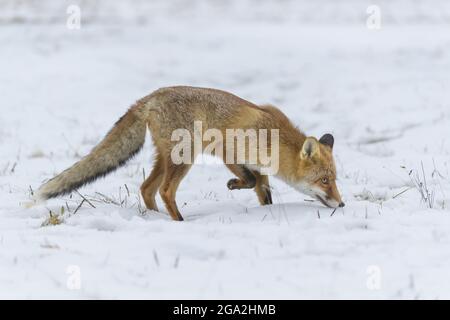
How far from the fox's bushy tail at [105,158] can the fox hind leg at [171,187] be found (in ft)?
1.46

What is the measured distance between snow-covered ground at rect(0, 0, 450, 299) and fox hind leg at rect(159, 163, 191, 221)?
0.57 ft

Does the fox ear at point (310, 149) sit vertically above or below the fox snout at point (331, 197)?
above

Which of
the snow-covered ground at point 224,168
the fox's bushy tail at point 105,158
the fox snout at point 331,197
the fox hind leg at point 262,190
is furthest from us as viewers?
the fox hind leg at point 262,190

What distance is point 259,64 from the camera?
52.0 ft

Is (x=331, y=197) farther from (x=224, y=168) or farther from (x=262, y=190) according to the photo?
(x=224, y=168)

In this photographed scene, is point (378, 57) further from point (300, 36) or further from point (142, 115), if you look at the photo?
point (142, 115)

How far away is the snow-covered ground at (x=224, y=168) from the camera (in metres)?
4.38

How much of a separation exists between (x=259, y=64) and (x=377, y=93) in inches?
154

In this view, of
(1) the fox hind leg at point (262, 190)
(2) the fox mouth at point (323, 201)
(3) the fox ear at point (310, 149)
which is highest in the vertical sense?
(3) the fox ear at point (310, 149)

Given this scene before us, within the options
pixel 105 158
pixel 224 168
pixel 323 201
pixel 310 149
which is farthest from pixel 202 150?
pixel 224 168

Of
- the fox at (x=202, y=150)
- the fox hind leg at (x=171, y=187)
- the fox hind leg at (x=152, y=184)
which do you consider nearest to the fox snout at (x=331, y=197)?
the fox at (x=202, y=150)

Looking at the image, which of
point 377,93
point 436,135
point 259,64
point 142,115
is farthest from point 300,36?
point 142,115

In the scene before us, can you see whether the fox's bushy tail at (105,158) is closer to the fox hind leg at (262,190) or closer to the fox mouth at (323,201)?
the fox hind leg at (262,190)

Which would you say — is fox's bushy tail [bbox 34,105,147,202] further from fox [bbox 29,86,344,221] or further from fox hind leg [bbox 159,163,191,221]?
fox hind leg [bbox 159,163,191,221]
